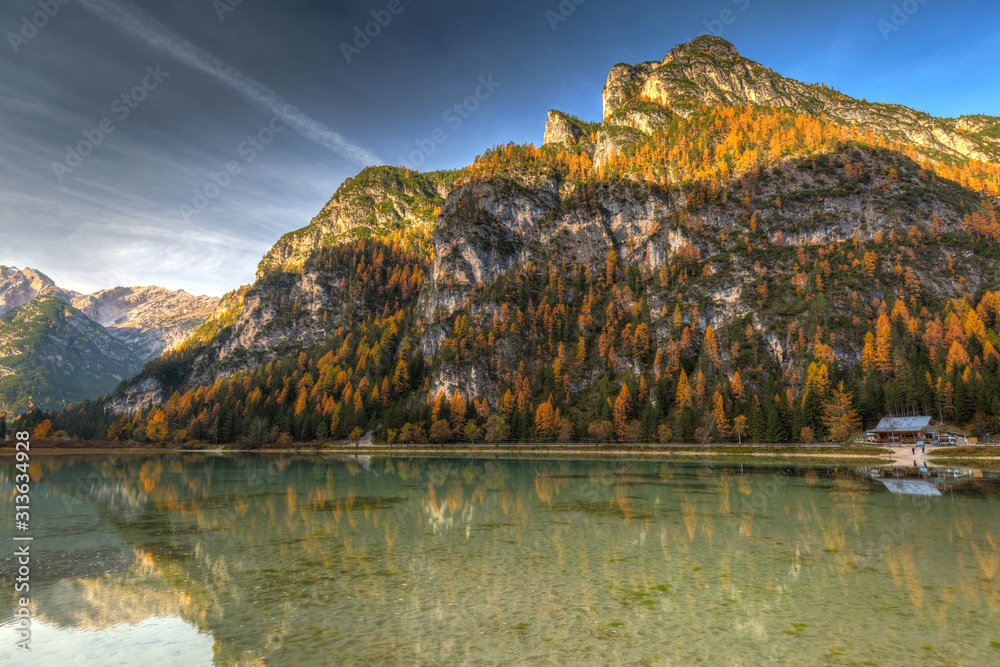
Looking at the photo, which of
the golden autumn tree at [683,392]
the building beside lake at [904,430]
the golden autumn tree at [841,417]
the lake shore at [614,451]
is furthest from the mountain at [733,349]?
the lake shore at [614,451]

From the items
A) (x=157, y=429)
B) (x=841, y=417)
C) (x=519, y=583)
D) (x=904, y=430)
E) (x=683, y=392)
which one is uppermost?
(x=683, y=392)

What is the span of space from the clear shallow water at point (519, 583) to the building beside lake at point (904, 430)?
6576 cm

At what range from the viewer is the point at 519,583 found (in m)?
18.3

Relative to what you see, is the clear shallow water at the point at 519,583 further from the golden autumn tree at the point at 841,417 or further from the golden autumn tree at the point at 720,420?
the golden autumn tree at the point at 720,420

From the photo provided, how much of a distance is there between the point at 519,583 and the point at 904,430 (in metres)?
108

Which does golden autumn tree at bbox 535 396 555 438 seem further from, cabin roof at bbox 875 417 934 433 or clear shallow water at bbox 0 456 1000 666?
clear shallow water at bbox 0 456 1000 666

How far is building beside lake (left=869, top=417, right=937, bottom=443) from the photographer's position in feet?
293

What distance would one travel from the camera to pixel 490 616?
14820 millimetres

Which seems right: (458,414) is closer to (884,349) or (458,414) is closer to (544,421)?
(544,421)

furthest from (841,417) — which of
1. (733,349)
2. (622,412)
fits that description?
(622,412)

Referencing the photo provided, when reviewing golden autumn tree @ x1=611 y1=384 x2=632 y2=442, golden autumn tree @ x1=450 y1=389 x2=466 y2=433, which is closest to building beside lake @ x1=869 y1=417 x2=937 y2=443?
golden autumn tree @ x1=611 y1=384 x2=632 y2=442

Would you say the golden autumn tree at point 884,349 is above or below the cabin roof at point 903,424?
above

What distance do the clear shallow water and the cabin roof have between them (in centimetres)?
6561

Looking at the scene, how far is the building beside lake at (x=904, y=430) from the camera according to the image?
89.2m
